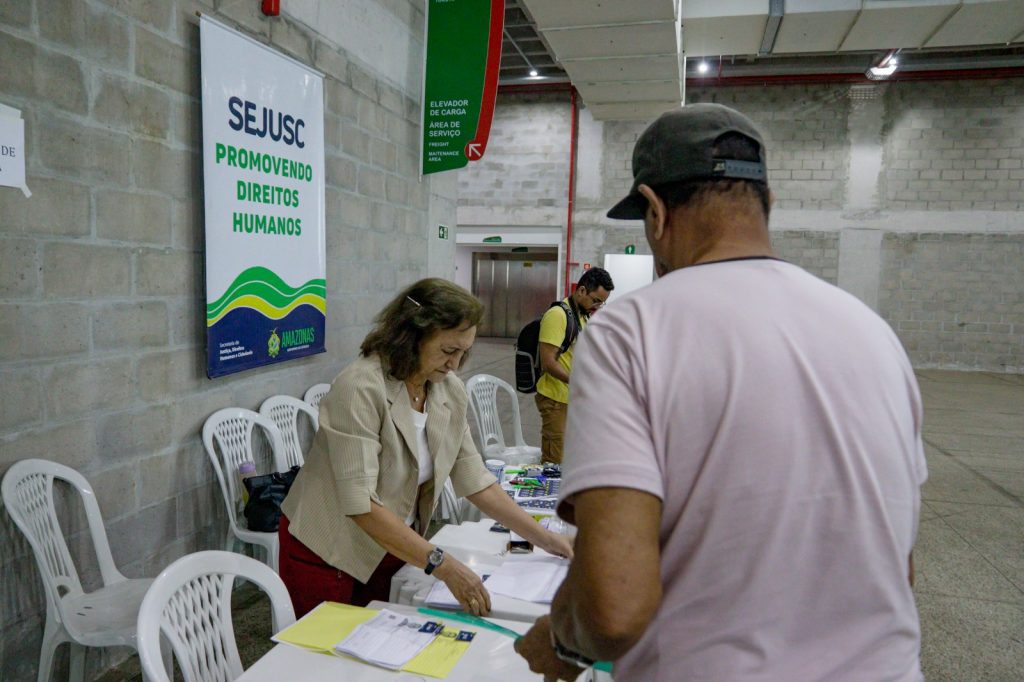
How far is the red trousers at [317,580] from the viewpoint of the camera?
188cm

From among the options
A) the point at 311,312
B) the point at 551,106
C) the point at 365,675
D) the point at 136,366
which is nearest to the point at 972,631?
the point at 365,675

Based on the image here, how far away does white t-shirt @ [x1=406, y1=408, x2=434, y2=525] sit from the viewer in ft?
6.40

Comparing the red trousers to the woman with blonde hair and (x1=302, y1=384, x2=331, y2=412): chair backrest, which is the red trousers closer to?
A: the woman with blonde hair

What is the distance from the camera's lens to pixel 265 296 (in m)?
3.13

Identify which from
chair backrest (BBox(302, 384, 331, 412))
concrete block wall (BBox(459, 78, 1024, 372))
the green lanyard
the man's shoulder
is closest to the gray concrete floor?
chair backrest (BBox(302, 384, 331, 412))

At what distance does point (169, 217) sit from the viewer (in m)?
2.57

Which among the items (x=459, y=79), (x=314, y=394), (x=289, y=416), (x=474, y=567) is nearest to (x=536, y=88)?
(x=459, y=79)

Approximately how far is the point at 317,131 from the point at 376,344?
197 centimetres

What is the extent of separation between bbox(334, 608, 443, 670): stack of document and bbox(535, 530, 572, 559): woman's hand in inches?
17.6

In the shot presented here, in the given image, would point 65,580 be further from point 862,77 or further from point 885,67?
point 862,77

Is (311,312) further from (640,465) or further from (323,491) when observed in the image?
(640,465)

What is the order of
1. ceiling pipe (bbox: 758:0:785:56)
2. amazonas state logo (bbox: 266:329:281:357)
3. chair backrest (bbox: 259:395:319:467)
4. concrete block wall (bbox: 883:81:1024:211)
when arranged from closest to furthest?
amazonas state logo (bbox: 266:329:281:357) < chair backrest (bbox: 259:395:319:467) < ceiling pipe (bbox: 758:0:785:56) < concrete block wall (bbox: 883:81:1024:211)

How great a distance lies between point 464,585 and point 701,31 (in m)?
6.65

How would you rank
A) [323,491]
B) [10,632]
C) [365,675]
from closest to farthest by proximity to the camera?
[365,675], [323,491], [10,632]
